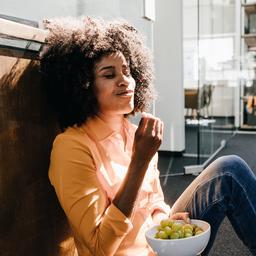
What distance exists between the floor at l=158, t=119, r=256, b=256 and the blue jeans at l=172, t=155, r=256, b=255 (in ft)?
2.97

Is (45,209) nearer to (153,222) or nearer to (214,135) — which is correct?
(153,222)

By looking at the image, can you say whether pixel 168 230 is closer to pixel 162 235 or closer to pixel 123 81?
pixel 162 235

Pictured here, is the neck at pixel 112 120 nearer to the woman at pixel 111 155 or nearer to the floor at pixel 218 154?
the woman at pixel 111 155

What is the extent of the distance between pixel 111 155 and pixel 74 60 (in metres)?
0.27

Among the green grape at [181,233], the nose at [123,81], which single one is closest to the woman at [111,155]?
the nose at [123,81]

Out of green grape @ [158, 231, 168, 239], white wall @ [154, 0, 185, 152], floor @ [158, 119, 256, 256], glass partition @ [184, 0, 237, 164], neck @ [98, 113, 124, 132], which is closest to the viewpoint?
green grape @ [158, 231, 168, 239]

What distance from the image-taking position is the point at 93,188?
2.91 feet

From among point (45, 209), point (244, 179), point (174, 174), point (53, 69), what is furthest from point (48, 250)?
point (174, 174)

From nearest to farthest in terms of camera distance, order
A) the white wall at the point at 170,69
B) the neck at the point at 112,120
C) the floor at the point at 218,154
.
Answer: the neck at the point at 112,120 < the floor at the point at 218,154 < the white wall at the point at 170,69

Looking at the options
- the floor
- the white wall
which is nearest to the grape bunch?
the floor

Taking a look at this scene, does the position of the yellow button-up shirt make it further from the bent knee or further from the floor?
the floor

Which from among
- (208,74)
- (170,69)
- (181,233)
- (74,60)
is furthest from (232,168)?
(208,74)

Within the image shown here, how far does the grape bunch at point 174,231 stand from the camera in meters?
0.94

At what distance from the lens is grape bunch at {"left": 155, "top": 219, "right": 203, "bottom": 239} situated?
0.94 metres
